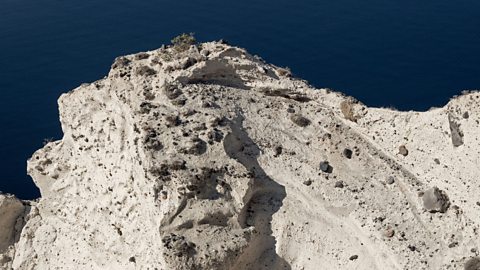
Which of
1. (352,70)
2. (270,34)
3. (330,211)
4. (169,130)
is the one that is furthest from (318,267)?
(270,34)

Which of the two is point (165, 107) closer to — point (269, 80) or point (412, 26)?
point (269, 80)

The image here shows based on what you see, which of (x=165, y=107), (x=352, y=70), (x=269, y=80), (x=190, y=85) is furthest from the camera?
(x=352, y=70)

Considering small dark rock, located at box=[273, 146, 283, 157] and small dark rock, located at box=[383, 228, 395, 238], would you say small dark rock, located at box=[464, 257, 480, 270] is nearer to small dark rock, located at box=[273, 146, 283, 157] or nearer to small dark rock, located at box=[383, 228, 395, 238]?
small dark rock, located at box=[383, 228, 395, 238]

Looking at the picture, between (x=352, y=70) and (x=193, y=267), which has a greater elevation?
(x=193, y=267)

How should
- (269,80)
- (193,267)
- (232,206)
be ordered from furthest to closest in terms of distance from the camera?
(269,80) → (232,206) → (193,267)

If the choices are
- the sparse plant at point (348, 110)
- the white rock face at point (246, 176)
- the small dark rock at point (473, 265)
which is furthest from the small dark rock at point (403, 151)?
the small dark rock at point (473, 265)

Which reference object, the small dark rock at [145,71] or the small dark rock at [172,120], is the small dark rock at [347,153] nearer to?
the small dark rock at [172,120]
